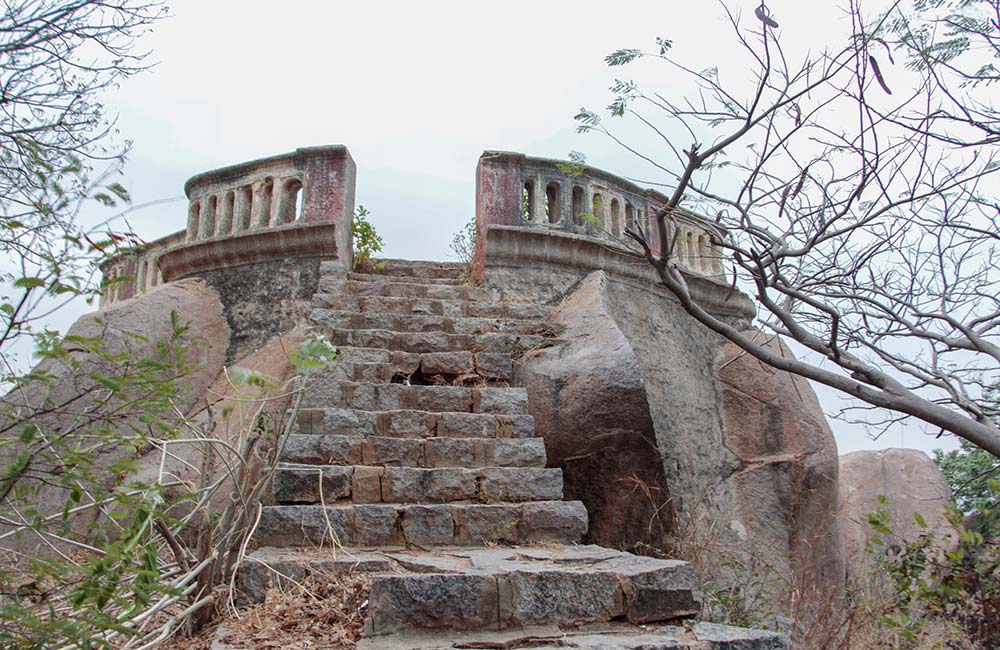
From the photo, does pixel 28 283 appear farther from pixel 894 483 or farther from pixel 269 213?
pixel 894 483

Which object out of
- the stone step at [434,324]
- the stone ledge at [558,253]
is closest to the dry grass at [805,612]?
the stone step at [434,324]

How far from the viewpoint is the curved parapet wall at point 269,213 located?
612 cm

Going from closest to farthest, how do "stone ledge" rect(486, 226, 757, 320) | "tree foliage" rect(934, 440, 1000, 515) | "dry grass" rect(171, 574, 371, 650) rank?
"dry grass" rect(171, 574, 371, 650), "stone ledge" rect(486, 226, 757, 320), "tree foliage" rect(934, 440, 1000, 515)

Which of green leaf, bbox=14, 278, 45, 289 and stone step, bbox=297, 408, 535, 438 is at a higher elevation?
green leaf, bbox=14, 278, 45, 289

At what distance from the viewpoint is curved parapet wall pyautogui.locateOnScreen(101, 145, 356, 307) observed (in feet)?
20.1

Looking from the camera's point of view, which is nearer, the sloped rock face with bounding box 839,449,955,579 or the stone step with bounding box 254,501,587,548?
the stone step with bounding box 254,501,587,548

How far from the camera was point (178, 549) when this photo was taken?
312 centimetres

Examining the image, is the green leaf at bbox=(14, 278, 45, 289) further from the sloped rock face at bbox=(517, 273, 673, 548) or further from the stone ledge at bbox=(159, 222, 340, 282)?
the stone ledge at bbox=(159, 222, 340, 282)

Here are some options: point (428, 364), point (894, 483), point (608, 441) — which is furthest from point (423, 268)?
point (894, 483)

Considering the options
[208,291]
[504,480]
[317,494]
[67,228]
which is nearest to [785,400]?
[504,480]

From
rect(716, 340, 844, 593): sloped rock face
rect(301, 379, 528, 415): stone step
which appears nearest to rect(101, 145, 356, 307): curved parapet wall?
rect(301, 379, 528, 415): stone step

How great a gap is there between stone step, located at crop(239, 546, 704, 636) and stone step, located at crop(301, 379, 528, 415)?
1.37m

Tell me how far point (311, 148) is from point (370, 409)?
2.49 m

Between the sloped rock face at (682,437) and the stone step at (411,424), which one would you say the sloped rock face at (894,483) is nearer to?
the sloped rock face at (682,437)
